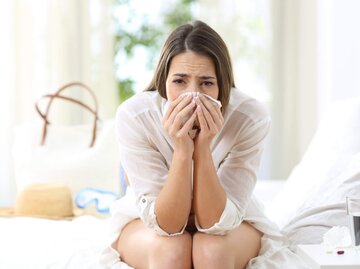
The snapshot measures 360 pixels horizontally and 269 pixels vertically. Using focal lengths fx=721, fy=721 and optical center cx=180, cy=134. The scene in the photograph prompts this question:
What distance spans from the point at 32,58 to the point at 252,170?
263cm

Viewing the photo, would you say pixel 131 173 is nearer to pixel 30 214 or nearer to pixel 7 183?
pixel 30 214

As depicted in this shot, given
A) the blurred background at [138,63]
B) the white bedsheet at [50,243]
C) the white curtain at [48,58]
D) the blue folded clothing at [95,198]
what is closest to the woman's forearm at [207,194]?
the white bedsheet at [50,243]

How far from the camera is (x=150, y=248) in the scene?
1.87 m

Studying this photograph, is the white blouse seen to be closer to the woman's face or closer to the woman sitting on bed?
the woman sitting on bed

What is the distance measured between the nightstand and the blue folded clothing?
1501 millimetres

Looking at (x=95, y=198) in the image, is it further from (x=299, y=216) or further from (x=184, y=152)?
(x=184, y=152)

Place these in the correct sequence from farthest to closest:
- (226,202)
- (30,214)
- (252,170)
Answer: (30,214) → (252,170) → (226,202)

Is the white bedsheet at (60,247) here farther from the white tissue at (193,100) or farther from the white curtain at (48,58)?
the white curtain at (48,58)

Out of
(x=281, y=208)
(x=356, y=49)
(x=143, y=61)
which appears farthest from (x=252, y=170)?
(x=143, y=61)

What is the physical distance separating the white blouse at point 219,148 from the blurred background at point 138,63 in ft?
6.66

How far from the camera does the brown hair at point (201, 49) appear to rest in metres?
1.99

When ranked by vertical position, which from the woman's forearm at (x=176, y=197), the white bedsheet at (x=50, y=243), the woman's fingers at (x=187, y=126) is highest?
the woman's fingers at (x=187, y=126)

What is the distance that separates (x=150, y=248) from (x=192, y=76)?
18.7 inches

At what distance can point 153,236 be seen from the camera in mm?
1909
